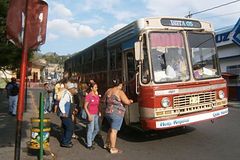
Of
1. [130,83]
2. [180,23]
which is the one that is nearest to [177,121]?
[130,83]

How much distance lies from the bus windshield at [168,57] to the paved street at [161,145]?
165 centimetres

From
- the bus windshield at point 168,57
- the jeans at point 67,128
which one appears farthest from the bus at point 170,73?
the jeans at point 67,128

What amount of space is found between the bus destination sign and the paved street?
295 centimetres

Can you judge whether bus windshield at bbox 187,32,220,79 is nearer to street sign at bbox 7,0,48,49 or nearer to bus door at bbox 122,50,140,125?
bus door at bbox 122,50,140,125

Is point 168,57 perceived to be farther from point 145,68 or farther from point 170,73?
point 145,68

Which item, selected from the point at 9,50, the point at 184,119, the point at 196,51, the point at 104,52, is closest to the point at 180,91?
the point at 184,119

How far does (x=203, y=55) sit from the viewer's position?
10445 millimetres

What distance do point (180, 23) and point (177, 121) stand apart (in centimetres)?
257

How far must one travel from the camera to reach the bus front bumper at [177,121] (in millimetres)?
9289

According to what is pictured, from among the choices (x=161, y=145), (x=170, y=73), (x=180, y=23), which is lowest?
(x=161, y=145)

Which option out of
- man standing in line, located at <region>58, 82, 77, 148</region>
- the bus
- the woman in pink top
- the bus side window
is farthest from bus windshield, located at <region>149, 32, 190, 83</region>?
man standing in line, located at <region>58, 82, 77, 148</region>

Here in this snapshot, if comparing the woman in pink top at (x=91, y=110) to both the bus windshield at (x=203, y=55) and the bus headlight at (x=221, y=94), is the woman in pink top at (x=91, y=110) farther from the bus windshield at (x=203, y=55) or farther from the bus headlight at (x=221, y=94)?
the bus headlight at (x=221, y=94)

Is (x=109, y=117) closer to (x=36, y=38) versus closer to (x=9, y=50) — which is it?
(x=36, y=38)

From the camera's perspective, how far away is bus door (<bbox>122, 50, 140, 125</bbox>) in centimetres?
1014
